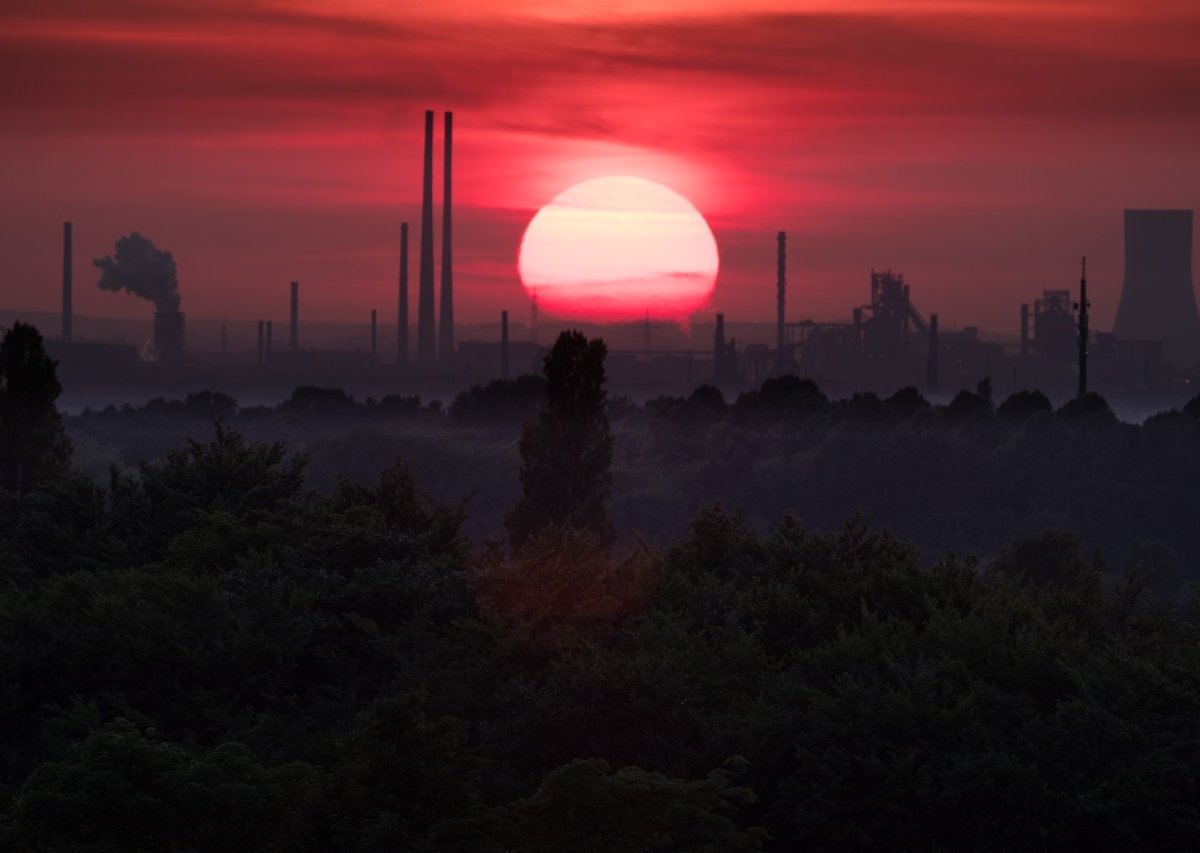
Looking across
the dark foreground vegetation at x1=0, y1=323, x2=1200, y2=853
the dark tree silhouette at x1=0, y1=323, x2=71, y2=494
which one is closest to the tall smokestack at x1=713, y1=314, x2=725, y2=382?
the dark tree silhouette at x1=0, y1=323, x2=71, y2=494

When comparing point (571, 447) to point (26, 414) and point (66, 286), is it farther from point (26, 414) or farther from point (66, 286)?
point (66, 286)

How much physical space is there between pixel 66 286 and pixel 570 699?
571ft

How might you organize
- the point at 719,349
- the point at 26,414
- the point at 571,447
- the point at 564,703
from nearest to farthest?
1. the point at 564,703
2. the point at 26,414
3. the point at 571,447
4. the point at 719,349

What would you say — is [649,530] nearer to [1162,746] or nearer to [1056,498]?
[1056,498]

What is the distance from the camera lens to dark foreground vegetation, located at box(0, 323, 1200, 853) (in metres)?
21.9

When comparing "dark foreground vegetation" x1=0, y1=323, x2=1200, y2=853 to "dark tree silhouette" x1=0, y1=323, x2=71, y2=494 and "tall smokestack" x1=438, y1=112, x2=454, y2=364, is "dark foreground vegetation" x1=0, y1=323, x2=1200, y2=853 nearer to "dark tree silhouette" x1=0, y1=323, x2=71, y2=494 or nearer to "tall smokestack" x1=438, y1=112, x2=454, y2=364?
"dark tree silhouette" x1=0, y1=323, x2=71, y2=494

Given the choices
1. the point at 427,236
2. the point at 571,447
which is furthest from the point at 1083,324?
the point at 427,236

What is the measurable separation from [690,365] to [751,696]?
168 meters

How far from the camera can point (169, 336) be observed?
18325cm

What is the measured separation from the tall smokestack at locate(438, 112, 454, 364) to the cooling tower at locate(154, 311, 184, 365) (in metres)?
27.6

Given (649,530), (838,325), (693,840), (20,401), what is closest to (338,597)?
(693,840)

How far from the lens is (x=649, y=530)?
11350 centimetres

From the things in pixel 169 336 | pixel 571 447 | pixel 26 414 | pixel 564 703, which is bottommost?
pixel 564 703

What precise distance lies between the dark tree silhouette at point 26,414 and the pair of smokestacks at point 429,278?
12623cm
